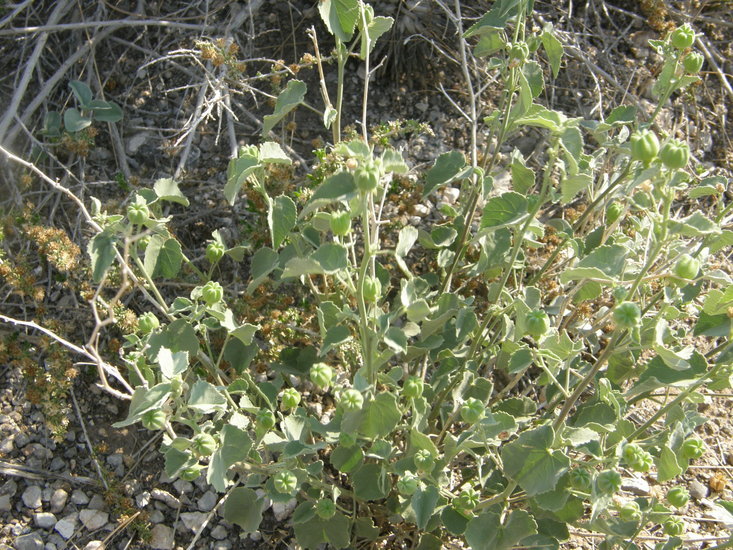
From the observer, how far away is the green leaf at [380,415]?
5.64 ft

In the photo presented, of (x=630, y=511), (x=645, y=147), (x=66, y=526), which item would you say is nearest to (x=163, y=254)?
(x=66, y=526)

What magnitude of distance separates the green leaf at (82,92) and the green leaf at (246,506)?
182cm

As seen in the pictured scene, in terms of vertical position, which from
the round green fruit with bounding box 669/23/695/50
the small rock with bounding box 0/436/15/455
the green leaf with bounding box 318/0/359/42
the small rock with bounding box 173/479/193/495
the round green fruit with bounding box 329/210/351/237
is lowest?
the small rock with bounding box 173/479/193/495

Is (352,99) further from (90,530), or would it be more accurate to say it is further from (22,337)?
(90,530)

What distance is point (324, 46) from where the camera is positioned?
10.7ft

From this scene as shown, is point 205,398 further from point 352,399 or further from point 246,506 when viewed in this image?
point 246,506

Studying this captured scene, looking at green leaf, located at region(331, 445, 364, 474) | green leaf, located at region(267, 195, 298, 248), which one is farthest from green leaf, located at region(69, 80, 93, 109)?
green leaf, located at region(331, 445, 364, 474)

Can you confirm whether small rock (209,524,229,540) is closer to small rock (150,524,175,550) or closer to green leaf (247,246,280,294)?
small rock (150,524,175,550)

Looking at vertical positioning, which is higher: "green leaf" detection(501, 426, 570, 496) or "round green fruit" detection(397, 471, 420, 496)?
"green leaf" detection(501, 426, 570, 496)

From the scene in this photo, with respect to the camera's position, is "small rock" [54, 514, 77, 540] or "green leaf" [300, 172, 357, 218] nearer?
"green leaf" [300, 172, 357, 218]

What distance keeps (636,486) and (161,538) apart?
1.68 m

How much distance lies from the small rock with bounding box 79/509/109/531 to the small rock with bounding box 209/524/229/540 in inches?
14.2

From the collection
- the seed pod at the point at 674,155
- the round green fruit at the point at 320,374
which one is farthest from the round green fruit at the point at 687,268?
the round green fruit at the point at 320,374

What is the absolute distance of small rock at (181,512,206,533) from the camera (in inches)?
95.1
